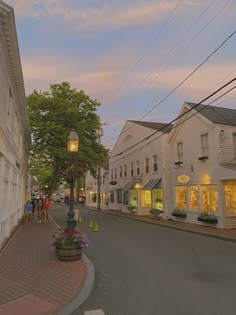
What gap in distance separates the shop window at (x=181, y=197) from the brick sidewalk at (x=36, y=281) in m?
13.4

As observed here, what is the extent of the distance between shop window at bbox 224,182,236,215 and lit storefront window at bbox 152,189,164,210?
8.03 metres

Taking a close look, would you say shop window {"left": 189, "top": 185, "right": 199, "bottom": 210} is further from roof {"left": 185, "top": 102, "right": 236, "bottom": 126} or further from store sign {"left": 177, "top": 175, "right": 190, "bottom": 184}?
roof {"left": 185, "top": 102, "right": 236, "bottom": 126}

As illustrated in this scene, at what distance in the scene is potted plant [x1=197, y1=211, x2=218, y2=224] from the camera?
57.4 feet

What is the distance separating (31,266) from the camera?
809 centimetres

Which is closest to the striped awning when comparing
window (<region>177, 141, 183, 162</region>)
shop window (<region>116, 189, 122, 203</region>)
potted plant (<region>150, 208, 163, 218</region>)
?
potted plant (<region>150, 208, 163, 218</region>)

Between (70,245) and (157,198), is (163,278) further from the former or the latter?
(157,198)

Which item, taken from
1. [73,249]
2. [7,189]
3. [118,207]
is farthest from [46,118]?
[118,207]

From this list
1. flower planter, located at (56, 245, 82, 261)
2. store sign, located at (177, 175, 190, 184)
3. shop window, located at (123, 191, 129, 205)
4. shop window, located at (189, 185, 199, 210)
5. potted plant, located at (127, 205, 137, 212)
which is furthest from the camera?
shop window, located at (123, 191, 129, 205)

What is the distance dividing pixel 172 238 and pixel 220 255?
4.16 metres

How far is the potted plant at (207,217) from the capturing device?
1748 centimetres

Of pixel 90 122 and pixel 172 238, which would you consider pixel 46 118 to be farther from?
pixel 172 238

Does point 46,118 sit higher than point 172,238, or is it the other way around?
point 46,118

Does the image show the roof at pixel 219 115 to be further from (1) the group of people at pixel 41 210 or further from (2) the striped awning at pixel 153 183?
(1) the group of people at pixel 41 210

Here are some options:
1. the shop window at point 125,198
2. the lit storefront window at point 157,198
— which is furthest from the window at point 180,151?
the shop window at point 125,198
